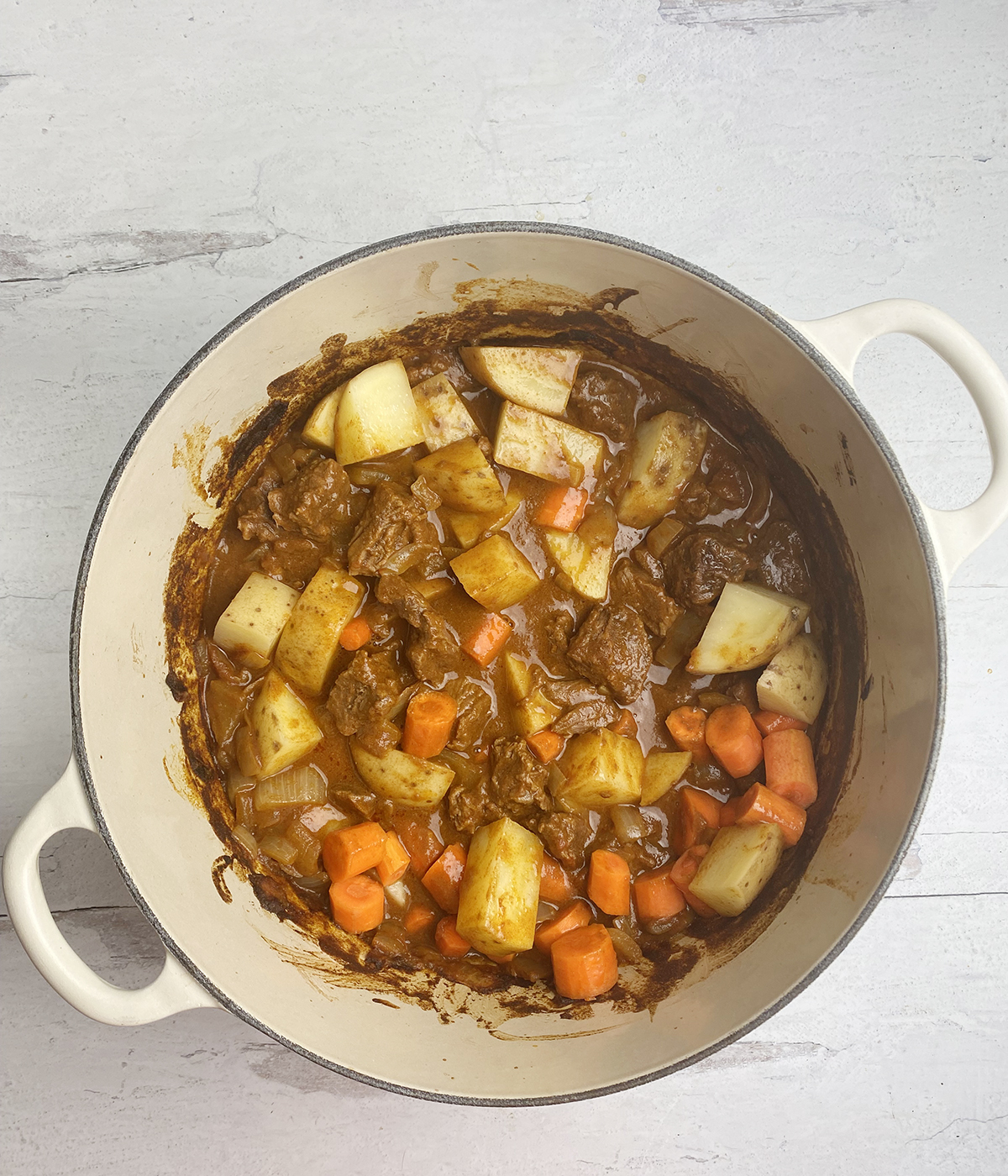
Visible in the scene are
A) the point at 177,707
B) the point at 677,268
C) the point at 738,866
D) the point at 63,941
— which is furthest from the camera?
the point at 177,707

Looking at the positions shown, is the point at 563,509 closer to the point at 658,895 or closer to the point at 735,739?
the point at 735,739

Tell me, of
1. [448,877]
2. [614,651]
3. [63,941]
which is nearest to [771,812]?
[614,651]

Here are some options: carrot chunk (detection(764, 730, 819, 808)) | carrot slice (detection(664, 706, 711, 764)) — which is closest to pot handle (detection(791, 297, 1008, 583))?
carrot chunk (detection(764, 730, 819, 808))

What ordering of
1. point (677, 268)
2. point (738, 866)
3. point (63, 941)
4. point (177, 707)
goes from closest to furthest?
point (63, 941)
point (677, 268)
point (738, 866)
point (177, 707)

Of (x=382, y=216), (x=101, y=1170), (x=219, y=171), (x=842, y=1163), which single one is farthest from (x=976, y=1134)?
(x=219, y=171)

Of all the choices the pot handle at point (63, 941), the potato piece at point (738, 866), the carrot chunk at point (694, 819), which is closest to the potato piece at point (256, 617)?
the pot handle at point (63, 941)

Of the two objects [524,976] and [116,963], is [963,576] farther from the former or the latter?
[116,963]

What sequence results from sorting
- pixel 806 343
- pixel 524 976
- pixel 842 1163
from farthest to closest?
pixel 842 1163 < pixel 524 976 < pixel 806 343

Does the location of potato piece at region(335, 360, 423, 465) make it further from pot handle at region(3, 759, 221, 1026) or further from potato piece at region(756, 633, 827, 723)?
potato piece at region(756, 633, 827, 723)
